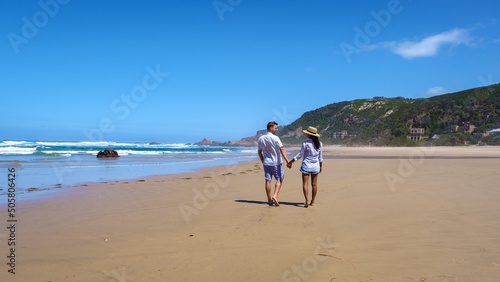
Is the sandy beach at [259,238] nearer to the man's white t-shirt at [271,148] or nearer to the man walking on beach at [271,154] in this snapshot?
the man walking on beach at [271,154]

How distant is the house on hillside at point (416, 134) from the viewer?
68.4 meters

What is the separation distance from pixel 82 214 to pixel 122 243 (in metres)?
2.24

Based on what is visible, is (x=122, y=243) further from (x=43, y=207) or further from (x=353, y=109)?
(x=353, y=109)

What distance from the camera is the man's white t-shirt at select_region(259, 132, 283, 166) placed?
6.81m

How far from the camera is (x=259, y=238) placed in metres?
4.30

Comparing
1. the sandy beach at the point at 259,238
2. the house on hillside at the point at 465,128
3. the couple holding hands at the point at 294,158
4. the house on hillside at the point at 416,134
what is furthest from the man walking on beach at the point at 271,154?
the house on hillside at the point at 416,134

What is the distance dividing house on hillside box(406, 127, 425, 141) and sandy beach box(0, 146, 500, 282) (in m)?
68.2

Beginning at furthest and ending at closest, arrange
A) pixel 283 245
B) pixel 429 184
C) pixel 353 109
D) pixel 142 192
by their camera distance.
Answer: pixel 353 109 → pixel 429 184 → pixel 142 192 → pixel 283 245

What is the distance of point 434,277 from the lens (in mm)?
2990

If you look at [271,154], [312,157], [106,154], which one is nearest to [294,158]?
[312,157]

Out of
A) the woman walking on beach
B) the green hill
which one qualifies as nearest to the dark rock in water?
the woman walking on beach

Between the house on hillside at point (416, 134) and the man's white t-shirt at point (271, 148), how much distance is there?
69673 mm

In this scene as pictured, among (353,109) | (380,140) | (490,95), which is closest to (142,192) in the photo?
(380,140)

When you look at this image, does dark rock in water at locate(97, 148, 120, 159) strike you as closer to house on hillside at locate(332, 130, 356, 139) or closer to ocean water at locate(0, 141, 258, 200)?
ocean water at locate(0, 141, 258, 200)
